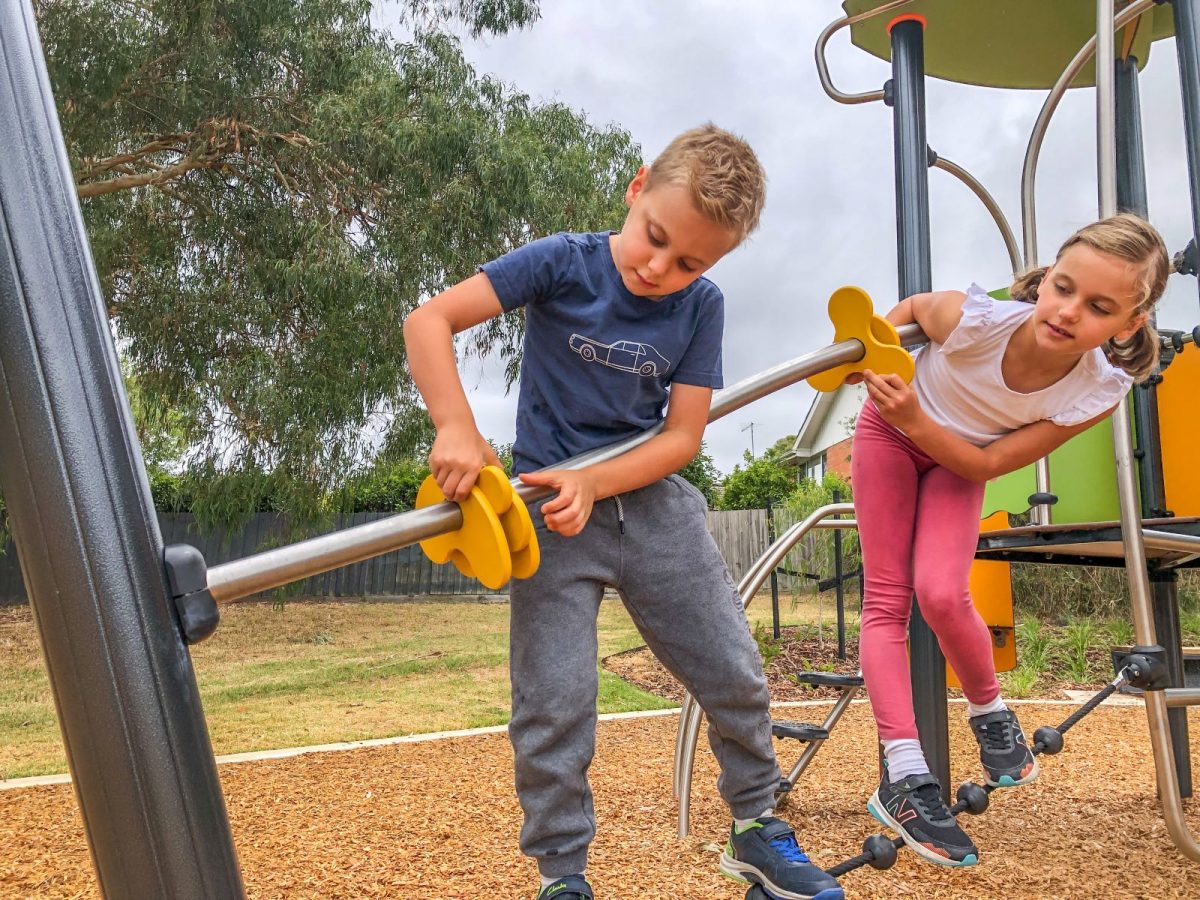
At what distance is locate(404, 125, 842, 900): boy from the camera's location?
133 cm

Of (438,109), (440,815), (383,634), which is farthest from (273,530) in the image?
(440,815)

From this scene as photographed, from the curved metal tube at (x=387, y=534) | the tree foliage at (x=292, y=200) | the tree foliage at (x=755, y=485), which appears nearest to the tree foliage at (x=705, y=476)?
the tree foliage at (x=755, y=485)

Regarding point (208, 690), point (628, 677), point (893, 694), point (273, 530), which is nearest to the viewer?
point (893, 694)

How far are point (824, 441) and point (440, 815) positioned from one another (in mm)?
19173

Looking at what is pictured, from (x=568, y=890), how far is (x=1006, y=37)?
2844 mm

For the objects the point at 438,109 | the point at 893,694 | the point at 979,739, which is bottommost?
the point at 979,739

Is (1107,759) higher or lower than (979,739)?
lower

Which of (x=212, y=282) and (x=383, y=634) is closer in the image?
(x=212, y=282)

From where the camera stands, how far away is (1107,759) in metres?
3.54

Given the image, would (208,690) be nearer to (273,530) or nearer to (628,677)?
(628,677)

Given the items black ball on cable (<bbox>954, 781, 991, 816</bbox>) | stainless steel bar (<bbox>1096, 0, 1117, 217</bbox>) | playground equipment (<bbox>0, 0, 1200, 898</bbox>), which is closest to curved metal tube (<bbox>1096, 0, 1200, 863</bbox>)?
stainless steel bar (<bbox>1096, 0, 1117, 217</bbox>)

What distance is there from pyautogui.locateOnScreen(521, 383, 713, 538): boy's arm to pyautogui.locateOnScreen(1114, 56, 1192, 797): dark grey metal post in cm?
162

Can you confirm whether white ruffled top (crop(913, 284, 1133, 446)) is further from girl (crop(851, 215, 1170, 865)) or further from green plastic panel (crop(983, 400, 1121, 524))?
green plastic panel (crop(983, 400, 1121, 524))

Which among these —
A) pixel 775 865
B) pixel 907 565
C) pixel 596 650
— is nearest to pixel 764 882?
pixel 775 865
